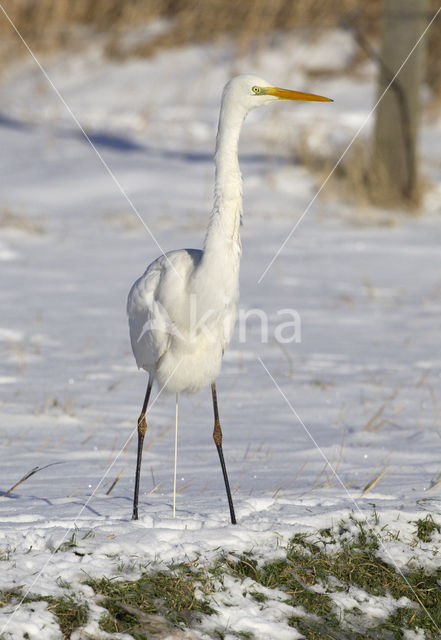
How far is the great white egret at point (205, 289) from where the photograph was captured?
3.33 metres

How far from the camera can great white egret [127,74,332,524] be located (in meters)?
3.33

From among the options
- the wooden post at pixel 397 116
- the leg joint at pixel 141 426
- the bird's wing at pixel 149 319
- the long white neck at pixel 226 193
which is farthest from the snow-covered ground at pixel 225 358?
the long white neck at pixel 226 193

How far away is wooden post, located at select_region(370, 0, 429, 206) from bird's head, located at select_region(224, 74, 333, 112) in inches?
258

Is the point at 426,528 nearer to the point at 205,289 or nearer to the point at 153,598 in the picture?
the point at 153,598

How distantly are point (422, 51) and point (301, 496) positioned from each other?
24.6 ft

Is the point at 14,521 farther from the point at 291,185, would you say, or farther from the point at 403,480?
the point at 291,185

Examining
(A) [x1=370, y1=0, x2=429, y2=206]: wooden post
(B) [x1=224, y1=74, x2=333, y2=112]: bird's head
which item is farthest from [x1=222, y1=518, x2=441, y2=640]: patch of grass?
(A) [x1=370, y1=0, x2=429, y2=206]: wooden post

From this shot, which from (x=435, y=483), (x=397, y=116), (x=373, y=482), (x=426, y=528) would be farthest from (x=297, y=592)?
(x=397, y=116)

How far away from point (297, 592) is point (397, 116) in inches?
316

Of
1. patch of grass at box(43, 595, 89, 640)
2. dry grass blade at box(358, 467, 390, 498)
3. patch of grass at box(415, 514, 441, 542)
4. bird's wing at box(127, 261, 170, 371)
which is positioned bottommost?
patch of grass at box(43, 595, 89, 640)

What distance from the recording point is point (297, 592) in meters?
2.68

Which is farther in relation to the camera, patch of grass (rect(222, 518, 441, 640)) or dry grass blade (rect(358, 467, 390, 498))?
dry grass blade (rect(358, 467, 390, 498))

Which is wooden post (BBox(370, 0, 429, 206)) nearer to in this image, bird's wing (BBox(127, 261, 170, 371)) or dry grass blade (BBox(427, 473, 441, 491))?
dry grass blade (BBox(427, 473, 441, 491))

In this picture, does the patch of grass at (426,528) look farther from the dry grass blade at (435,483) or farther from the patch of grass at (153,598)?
the patch of grass at (153,598)
